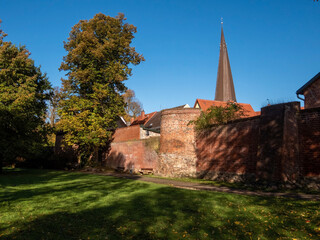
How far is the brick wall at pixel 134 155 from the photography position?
18.9 meters

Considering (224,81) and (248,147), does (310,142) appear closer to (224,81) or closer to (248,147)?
(248,147)

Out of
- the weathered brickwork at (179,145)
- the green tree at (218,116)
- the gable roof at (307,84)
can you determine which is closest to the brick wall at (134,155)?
the weathered brickwork at (179,145)

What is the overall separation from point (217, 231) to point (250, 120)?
853 cm

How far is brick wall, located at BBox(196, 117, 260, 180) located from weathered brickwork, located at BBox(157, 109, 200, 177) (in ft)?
1.88

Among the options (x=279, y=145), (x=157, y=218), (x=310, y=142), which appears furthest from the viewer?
(x=279, y=145)

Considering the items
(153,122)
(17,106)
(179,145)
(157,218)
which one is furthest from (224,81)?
(157,218)

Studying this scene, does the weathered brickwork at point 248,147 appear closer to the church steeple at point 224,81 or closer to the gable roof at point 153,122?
the gable roof at point 153,122

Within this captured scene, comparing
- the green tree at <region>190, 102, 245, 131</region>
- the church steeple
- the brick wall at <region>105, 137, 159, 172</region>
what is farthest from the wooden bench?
the church steeple

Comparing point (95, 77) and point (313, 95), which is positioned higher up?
point (95, 77)

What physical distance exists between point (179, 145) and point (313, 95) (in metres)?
10.5

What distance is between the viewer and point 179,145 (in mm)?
15719

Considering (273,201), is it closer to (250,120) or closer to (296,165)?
(296,165)

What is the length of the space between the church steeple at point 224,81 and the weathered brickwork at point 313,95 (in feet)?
113

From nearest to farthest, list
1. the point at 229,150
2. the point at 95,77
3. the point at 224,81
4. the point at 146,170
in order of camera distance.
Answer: the point at 229,150 < the point at 146,170 < the point at 95,77 < the point at 224,81
